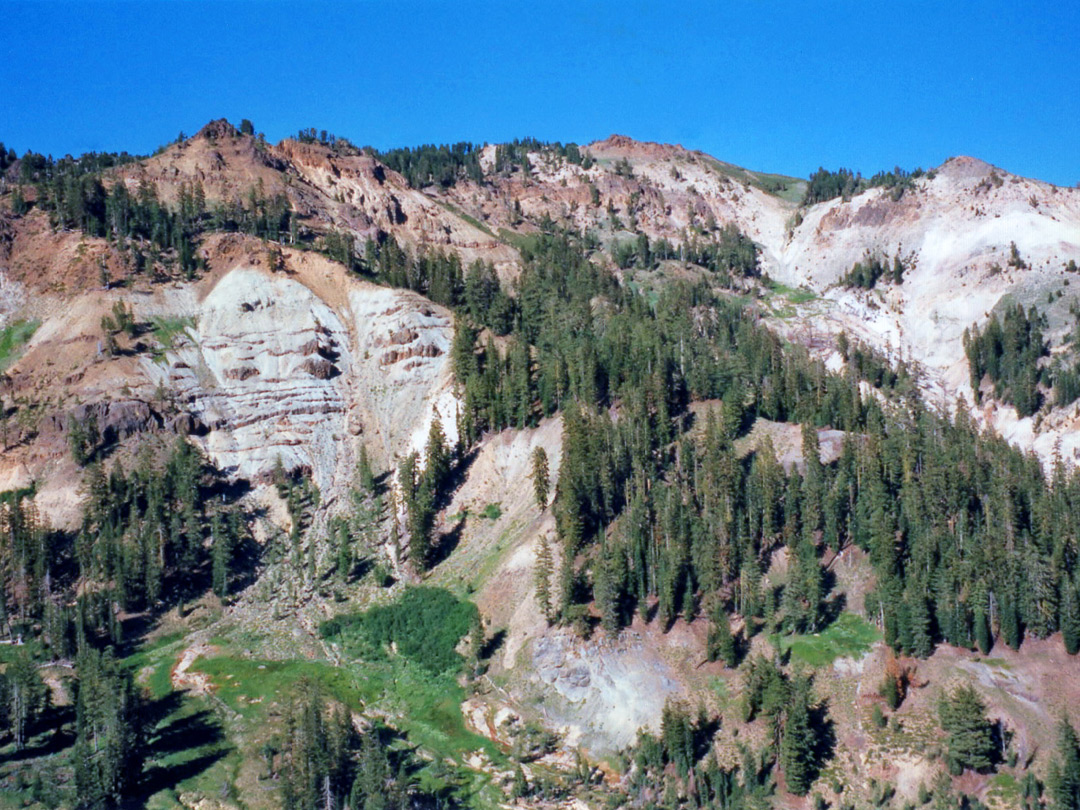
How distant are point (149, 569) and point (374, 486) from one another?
2713cm

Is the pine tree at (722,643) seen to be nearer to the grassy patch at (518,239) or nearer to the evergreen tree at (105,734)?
the evergreen tree at (105,734)

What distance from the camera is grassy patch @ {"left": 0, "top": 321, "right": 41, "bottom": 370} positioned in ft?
406

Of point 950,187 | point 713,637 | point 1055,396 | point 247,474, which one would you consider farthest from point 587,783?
point 950,187

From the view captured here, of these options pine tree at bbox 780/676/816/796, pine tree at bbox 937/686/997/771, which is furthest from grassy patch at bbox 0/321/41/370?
pine tree at bbox 937/686/997/771

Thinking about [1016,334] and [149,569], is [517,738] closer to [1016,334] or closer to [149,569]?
[149,569]

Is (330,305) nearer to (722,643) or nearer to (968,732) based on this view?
(722,643)

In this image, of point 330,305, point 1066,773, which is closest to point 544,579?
point 1066,773

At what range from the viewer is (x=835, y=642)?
266ft

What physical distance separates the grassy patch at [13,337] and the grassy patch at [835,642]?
102m

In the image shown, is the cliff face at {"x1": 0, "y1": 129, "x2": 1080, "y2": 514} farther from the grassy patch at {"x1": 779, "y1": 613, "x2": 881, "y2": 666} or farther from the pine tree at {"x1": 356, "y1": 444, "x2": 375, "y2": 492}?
the grassy patch at {"x1": 779, "y1": 613, "x2": 881, "y2": 666}

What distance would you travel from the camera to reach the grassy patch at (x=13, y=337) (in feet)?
406

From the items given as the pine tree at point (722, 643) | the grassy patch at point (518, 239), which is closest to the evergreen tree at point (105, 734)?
the pine tree at point (722, 643)

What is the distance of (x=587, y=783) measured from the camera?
71625 millimetres

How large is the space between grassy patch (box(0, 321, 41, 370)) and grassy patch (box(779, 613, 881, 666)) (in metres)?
102
